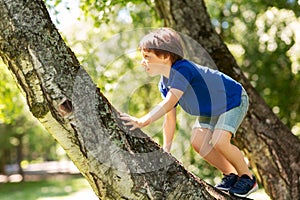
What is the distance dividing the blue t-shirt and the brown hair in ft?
0.20

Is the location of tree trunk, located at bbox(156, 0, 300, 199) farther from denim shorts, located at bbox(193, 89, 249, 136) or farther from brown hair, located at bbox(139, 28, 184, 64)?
brown hair, located at bbox(139, 28, 184, 64)

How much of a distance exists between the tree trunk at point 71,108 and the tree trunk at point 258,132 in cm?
182

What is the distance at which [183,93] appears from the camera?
8.96ft

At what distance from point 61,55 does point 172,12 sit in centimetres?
217

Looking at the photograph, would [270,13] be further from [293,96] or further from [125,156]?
[125,156]

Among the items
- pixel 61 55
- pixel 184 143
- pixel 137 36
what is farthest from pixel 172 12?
pixel 137 36

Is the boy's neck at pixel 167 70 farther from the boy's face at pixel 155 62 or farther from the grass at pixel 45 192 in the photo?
the grass at pixel 45 192

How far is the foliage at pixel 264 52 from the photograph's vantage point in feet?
42.4

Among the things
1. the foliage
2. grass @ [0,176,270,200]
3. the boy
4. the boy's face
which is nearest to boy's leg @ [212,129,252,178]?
the boy

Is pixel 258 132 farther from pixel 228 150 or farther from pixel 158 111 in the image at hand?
pixel 158 111

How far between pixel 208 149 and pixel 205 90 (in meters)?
0.38

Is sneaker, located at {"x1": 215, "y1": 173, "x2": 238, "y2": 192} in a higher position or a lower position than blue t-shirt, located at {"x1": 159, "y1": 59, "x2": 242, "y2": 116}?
lower

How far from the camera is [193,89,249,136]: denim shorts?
9.29 feet

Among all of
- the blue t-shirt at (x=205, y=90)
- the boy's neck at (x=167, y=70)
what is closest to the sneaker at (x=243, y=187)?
the blue t-shirt at (x=205, y=90)
